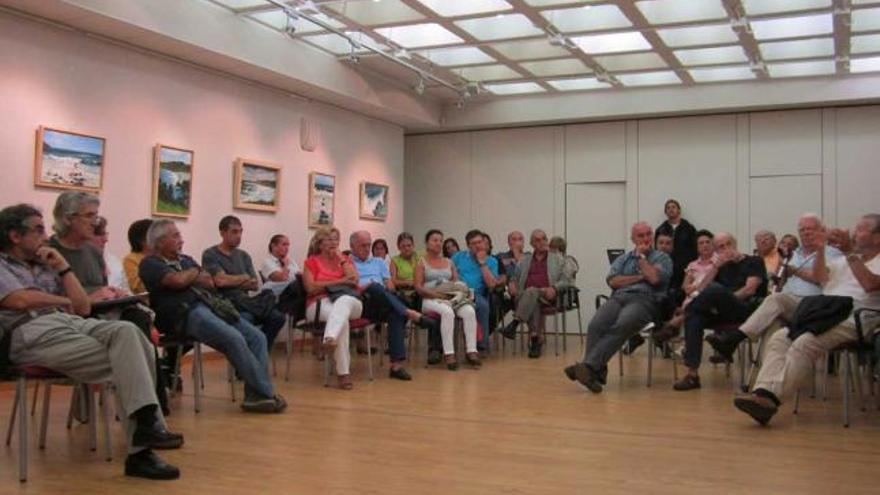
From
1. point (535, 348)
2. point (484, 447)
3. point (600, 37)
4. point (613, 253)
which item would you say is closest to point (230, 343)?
point (484, 447)

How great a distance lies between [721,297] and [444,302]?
229 centimetres

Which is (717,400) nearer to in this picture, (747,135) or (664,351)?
(664,351)

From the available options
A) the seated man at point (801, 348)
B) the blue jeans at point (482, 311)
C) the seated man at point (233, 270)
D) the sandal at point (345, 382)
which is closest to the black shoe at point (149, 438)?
the seated man at point (233, 270)

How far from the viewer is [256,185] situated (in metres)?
8.16

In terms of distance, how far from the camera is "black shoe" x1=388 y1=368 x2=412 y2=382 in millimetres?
6167

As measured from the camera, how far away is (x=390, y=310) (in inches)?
244

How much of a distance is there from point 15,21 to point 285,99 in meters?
3.16

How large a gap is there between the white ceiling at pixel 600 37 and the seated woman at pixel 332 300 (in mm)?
2096

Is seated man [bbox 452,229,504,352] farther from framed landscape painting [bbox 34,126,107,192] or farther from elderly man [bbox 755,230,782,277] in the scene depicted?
framed landscape painting [bbox 34,126,107,192]

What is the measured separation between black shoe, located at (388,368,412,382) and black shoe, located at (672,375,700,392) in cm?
194

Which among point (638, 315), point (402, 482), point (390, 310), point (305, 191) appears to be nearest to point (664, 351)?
point (638, 315)

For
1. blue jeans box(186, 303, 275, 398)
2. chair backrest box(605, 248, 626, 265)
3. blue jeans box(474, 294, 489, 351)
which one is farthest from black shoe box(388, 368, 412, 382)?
chair backrest box(605, 248, 626, 265)

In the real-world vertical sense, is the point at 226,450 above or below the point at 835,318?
below

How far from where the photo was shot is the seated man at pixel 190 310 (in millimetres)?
4602
